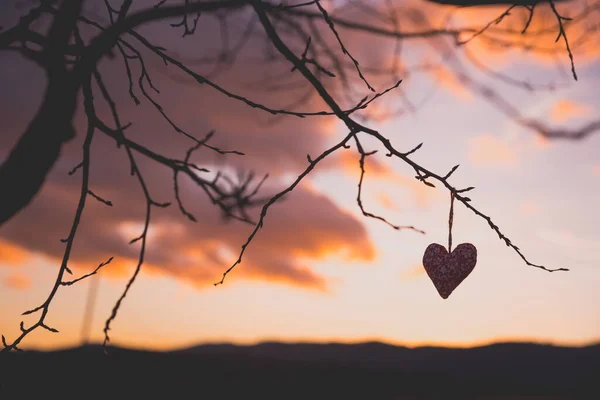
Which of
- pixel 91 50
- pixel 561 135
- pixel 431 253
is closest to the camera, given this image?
pixel 431 253

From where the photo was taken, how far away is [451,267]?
2.24 meters

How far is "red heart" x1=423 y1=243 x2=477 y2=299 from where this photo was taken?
225 centimetres

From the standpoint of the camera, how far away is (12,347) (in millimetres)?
2619

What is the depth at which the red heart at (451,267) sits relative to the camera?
225cm

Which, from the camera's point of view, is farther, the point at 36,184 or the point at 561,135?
the point at 561,135

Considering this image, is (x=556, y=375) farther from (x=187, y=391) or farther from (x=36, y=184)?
(x=36, y=184)

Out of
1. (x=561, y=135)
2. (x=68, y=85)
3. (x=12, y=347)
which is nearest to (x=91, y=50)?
(x=68, y=85)

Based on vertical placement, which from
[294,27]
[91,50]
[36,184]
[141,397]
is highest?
[294,27]

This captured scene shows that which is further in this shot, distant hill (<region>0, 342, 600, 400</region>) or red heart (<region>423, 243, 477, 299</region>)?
distant hill (<region>0, 342, 600, 400</region>)

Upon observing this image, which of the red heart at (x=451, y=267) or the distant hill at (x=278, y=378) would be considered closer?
the red heart at (x=451, y=267)

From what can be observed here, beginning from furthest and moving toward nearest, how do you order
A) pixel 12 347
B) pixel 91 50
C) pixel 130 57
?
1. pixel 130 57
2. pixel 91 50
3. pixel 12 347

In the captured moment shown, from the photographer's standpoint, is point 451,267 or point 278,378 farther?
point 278,378

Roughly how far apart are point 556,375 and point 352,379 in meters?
2.15

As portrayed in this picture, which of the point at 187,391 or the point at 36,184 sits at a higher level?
the point at 36,184
